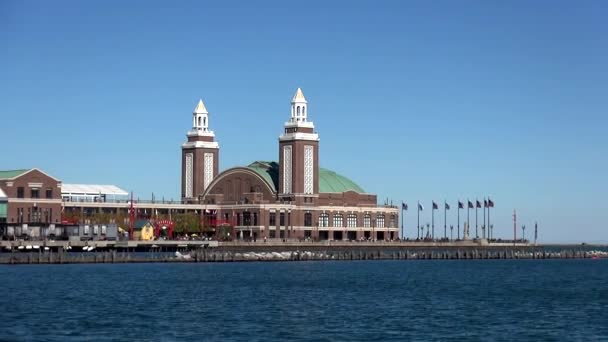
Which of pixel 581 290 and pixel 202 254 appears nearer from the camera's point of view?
pixel 581 290

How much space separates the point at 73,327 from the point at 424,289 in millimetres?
46843

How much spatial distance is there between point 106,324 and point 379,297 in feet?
103

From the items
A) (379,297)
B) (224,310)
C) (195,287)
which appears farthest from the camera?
(195,287)

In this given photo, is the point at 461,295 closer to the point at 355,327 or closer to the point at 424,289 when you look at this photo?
the point at 424,289

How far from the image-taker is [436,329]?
249 ft

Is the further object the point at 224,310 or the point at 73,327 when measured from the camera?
the point at 224,310

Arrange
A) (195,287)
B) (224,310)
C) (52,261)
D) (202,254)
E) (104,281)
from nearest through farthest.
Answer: (224,310)
(195,287)
(104,281)
(52,261)
(202,254)

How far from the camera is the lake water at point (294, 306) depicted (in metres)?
73.0

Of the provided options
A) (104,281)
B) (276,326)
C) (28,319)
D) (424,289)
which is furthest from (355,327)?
(104,281)

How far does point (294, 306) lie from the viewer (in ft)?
299

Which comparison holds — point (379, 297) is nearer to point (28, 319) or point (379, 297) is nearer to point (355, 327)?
point (355, 327)

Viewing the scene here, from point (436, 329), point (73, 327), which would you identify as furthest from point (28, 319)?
point (436, 329)

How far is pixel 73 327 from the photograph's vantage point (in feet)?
243

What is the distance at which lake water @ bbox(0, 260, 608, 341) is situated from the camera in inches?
2874
